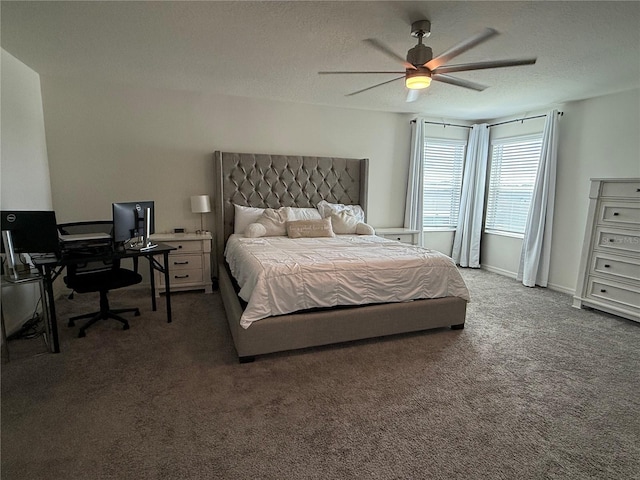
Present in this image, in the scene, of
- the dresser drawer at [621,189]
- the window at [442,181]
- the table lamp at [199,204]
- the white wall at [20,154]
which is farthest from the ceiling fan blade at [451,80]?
the white wall at [20,154]

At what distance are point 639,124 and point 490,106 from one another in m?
1.65

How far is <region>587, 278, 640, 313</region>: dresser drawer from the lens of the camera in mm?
3389

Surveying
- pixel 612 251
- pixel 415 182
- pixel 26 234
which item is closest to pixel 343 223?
pixel 415 182

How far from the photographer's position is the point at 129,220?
2.94 meters

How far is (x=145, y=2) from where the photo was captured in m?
2.14

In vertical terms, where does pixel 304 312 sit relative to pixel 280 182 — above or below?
below

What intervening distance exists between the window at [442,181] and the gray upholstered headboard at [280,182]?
4.48 ft

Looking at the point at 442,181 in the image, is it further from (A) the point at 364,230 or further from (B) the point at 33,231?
(B) the point at 33,231

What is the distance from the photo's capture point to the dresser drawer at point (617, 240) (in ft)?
11.0

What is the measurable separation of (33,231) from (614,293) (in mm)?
5547

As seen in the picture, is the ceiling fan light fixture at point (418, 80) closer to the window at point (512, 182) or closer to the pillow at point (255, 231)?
the pillow at point (255, 231)

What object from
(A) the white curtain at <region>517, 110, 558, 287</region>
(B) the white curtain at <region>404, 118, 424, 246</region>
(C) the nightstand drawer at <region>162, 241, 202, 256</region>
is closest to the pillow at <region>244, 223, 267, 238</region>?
(C) the nightstand drawer at <region>162, 241, 202, 256</region>

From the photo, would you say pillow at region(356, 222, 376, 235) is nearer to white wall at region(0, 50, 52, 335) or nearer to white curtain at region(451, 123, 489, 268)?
white curtain at region(451, 123, 489, 268)

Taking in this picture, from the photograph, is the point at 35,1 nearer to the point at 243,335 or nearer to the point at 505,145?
the point at 243,335
